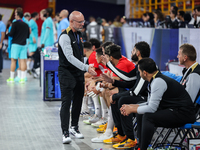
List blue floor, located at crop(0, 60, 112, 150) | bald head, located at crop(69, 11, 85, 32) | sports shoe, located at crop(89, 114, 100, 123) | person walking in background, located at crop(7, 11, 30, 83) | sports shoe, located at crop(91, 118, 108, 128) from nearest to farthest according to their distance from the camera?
blue floor, located at crop(0, 60, 112, 150) → bald head, located at crop(69, 11, 85, 32) → sports shoe, located at crop(91, 118, 108, 128) → sports shoe, located at crop(89, 114, 100, 123) → person walking in background, located at crop(7, 11, 30, 83)

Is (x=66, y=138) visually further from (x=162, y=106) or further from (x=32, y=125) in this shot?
(x=162, y=106)

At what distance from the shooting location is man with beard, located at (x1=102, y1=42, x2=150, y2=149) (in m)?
4.26

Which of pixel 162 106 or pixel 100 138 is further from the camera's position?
pixel 100 138

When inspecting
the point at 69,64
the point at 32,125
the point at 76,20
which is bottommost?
the point at 32,125

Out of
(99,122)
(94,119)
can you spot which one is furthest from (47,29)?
(99,122)

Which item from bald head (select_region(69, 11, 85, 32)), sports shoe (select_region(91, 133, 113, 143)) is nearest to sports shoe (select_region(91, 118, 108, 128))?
sports shoe (select_region(91, 133, 113, 143))

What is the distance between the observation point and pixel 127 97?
14.1ft

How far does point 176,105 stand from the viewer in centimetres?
369

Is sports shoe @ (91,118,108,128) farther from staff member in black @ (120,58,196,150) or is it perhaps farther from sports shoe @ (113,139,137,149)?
staff member in black @ (120,58,196,150)

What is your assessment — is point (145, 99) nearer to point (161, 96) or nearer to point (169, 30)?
point (161, 96)

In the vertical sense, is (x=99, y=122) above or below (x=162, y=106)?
below

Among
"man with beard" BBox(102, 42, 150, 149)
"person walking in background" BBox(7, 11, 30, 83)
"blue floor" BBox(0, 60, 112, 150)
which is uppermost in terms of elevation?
"person walking in background" BBox(7, 11, 30, 83)

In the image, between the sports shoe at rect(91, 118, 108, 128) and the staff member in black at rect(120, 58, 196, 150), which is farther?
the sports shoe at rect(91, 118, 108, 128)

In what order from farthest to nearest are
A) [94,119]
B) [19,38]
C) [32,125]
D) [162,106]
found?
[19,38] < [94,119] < [32,125] < [162,106]
